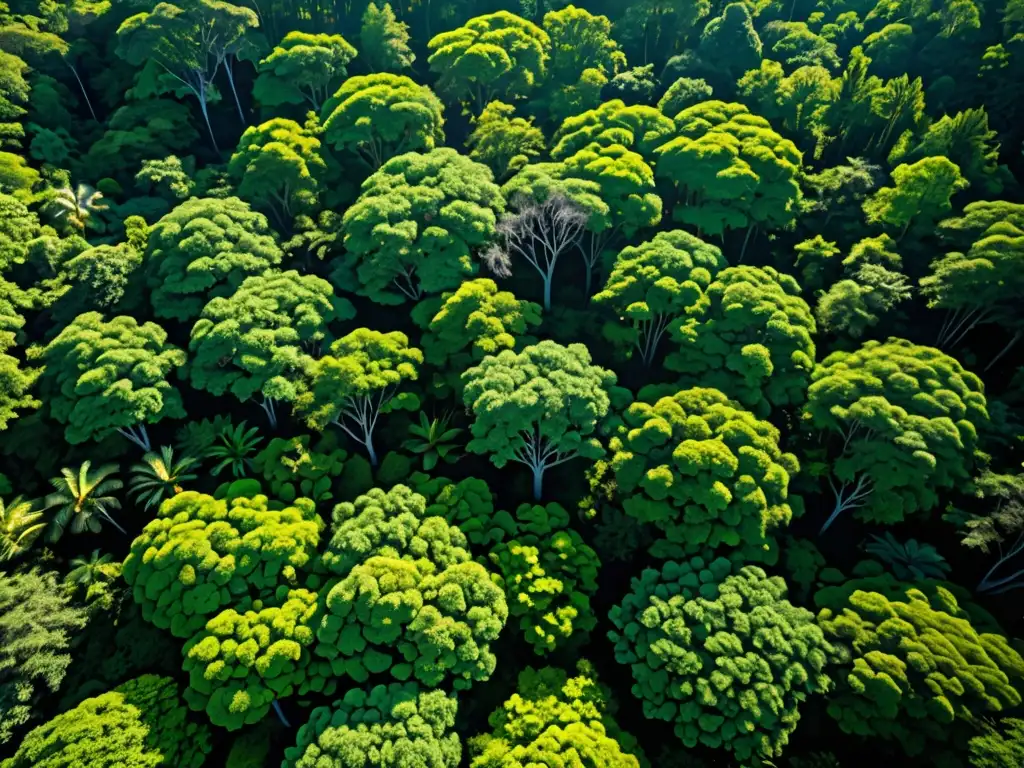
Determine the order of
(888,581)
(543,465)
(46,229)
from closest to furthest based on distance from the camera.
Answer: (888,581)
(543,465)
(46,229)

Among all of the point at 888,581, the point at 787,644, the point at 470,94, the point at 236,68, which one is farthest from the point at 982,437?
the point at 236,68

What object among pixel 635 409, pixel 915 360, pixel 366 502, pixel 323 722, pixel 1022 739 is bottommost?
pixel 323 722

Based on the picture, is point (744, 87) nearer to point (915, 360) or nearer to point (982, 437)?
point (915, 360)

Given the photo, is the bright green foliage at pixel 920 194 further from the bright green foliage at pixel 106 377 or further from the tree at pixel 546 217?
the bright green foliage at pixel 106 377

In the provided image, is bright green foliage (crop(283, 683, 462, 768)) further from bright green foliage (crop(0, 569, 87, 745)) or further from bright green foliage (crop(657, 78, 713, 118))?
bright green foliage (crop(657, 78, 713, 118))

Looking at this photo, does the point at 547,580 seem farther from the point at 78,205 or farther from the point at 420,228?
the point at 78,205

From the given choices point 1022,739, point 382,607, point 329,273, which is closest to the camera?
point 1022,739

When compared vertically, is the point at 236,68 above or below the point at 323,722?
above
